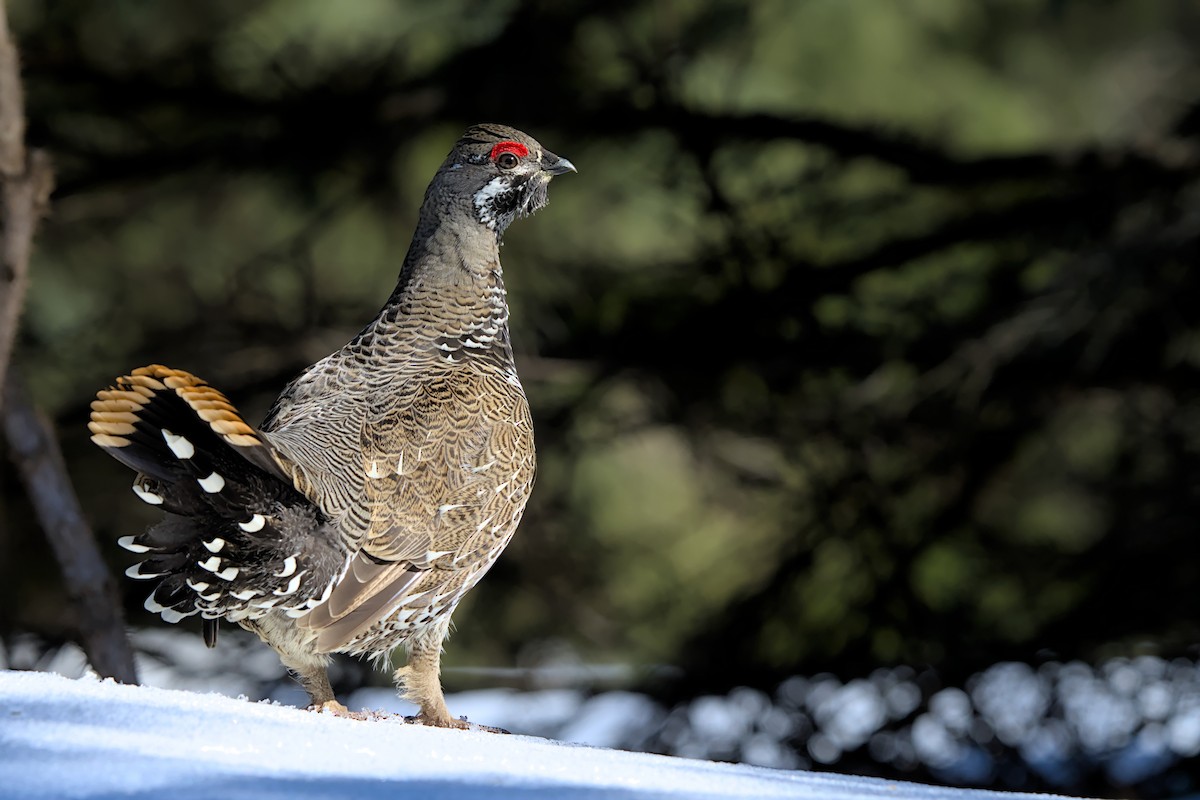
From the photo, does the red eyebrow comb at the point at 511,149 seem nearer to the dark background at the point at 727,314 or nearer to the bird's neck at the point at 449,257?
the bird's neck at the point at 449,257

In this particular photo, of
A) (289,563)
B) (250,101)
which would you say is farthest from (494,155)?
(250,101)

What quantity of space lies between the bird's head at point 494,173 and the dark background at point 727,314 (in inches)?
78.3

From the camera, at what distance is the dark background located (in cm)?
520

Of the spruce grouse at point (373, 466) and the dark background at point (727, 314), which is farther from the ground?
the dark background at point (727, 314)

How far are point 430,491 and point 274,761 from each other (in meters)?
1.25

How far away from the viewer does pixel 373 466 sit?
121 inches

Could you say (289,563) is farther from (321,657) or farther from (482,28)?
(482,28)

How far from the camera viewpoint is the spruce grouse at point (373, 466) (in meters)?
2.67

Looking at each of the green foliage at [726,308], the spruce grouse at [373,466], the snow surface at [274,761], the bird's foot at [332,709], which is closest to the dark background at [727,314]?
the green foliage at [726,308]

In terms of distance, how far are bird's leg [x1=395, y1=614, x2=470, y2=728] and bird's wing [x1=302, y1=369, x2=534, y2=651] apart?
0.19 m

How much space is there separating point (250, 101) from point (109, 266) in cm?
139

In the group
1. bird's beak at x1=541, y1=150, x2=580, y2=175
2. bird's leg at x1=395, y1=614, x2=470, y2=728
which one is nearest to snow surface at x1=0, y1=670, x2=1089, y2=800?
bird's leg at x1=395, y1=614, x2=470, y2=728

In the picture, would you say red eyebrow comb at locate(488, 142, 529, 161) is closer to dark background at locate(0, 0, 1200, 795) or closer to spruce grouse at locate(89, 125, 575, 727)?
spruce grouse at locate(89, 125, 575, 727)

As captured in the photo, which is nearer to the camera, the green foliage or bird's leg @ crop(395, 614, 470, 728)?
bird's leg @ crop(395, 614, 470, 728)
